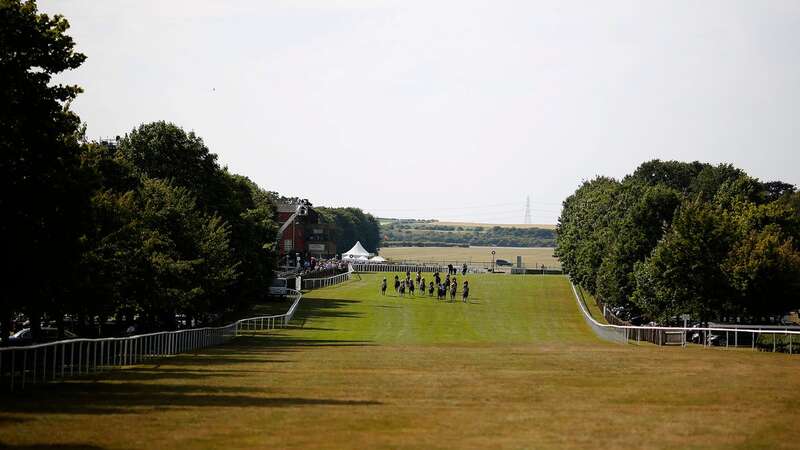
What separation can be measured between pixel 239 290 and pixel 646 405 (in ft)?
216

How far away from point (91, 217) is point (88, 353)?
5.11 m

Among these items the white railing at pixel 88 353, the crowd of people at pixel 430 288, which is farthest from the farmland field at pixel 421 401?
the crowd of people at pixel 430 288

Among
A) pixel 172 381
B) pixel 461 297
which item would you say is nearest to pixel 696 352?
pixel 172 381

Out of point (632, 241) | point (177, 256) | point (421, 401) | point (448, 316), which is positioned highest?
point (632, 241)

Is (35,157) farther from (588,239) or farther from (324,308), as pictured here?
(588,239)

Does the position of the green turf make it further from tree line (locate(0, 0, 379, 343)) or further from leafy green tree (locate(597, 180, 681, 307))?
tree line (locate(0, 0, 379, 343))

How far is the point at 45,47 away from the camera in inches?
1330

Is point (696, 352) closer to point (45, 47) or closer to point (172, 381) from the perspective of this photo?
point (172, 381)

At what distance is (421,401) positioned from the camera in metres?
25.6

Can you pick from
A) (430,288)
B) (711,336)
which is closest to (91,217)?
(711,336)

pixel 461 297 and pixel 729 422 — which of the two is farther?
pixel 461 297

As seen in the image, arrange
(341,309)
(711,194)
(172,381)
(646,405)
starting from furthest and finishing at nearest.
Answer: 1. (711,194)
2. (341,309)
3. (172,381)
4. (646,405)

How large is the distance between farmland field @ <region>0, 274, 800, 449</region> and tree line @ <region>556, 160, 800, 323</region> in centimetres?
2149

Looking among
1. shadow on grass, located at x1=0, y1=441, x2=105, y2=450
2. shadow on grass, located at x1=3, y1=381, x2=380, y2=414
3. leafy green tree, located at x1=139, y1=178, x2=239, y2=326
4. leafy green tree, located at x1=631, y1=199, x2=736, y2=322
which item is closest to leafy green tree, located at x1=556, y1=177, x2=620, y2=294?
leafy green tree, located at x1=631, y1=199, x2=736, y2=322
